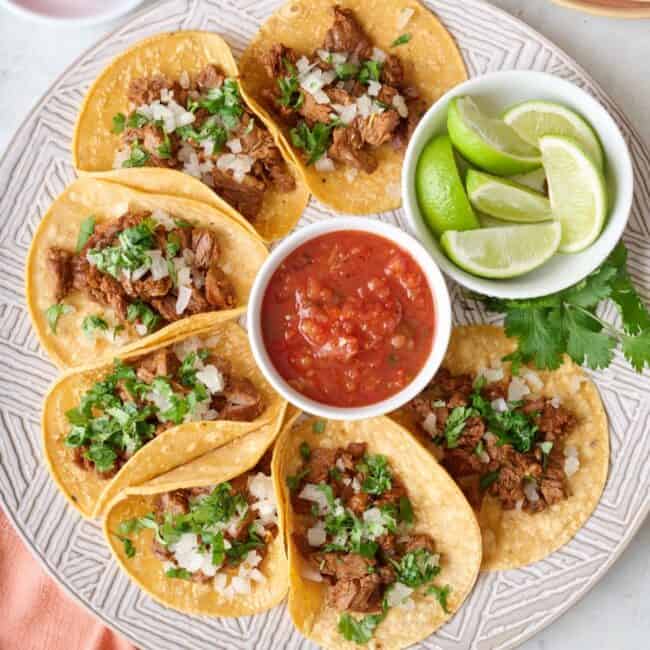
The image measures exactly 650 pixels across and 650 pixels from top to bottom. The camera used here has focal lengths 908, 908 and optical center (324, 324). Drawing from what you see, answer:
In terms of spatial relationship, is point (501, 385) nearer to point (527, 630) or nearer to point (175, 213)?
point (527, 630)

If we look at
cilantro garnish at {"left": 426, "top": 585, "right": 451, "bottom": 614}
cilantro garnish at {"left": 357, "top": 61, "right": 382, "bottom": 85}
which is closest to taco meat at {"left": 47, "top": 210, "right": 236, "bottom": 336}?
cilantro garnish at {"left": 357, "top": 61, "right": 382, "bottom": 85}

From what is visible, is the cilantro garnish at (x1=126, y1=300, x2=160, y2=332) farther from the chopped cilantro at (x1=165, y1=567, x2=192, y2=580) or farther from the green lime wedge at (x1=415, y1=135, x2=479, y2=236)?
the green lime wedge at (x1=415, y1=135, x2=479, y2=236)

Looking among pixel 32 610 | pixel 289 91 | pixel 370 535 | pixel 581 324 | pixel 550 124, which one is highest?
pixel 550 124

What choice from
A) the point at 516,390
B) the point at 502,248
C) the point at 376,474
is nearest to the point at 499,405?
the point at 516,390

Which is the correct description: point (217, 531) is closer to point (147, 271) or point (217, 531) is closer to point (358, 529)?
point (358, 529)

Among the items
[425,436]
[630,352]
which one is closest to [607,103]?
[630,352]

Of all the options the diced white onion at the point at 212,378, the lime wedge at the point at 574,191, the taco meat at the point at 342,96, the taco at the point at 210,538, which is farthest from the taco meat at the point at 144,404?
the lime wedge at the point at 574,191
